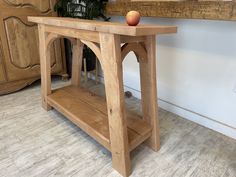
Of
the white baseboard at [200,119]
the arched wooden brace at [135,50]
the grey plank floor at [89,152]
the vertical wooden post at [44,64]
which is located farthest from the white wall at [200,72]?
the vertical wooden post at [44,64]

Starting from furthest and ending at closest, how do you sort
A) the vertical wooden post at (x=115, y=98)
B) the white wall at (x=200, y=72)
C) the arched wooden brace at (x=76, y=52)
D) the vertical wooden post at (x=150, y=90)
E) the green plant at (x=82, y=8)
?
the green plant at (x=82, y=8) → the arched wooden brace at (x=76, y=52) → the white wall at (x=200, y=72) → the vertical wooden post at (x=150, y=90) → the vertical wooden post at (x=115, y=98)

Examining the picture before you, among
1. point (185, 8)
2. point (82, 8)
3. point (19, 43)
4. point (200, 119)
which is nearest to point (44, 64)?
point (19, 43)

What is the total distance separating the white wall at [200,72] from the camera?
4.36ft

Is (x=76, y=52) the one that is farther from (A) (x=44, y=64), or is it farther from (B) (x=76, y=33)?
(B) (x=76, y=33)

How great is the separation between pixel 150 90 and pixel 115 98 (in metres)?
0.27

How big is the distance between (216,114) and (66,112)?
3.60 ft

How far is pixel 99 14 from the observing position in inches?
74.9

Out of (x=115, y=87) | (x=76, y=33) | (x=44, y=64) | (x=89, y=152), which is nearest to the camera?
(x=115, y=87)

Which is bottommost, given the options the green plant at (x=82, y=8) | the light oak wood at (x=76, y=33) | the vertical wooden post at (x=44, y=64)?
the vertical wooden post at (x=44, y=64)

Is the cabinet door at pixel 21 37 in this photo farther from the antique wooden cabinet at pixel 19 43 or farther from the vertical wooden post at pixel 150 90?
the vertical wooden post at pixel 150 90

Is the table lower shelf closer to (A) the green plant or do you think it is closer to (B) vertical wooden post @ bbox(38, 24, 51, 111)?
(B) vertical wooden post @ bbox(38, 24, 51, 111)

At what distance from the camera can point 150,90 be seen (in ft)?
3.81

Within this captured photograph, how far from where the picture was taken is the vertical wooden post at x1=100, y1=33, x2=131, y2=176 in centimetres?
91

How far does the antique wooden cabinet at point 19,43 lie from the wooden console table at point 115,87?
0.57m
